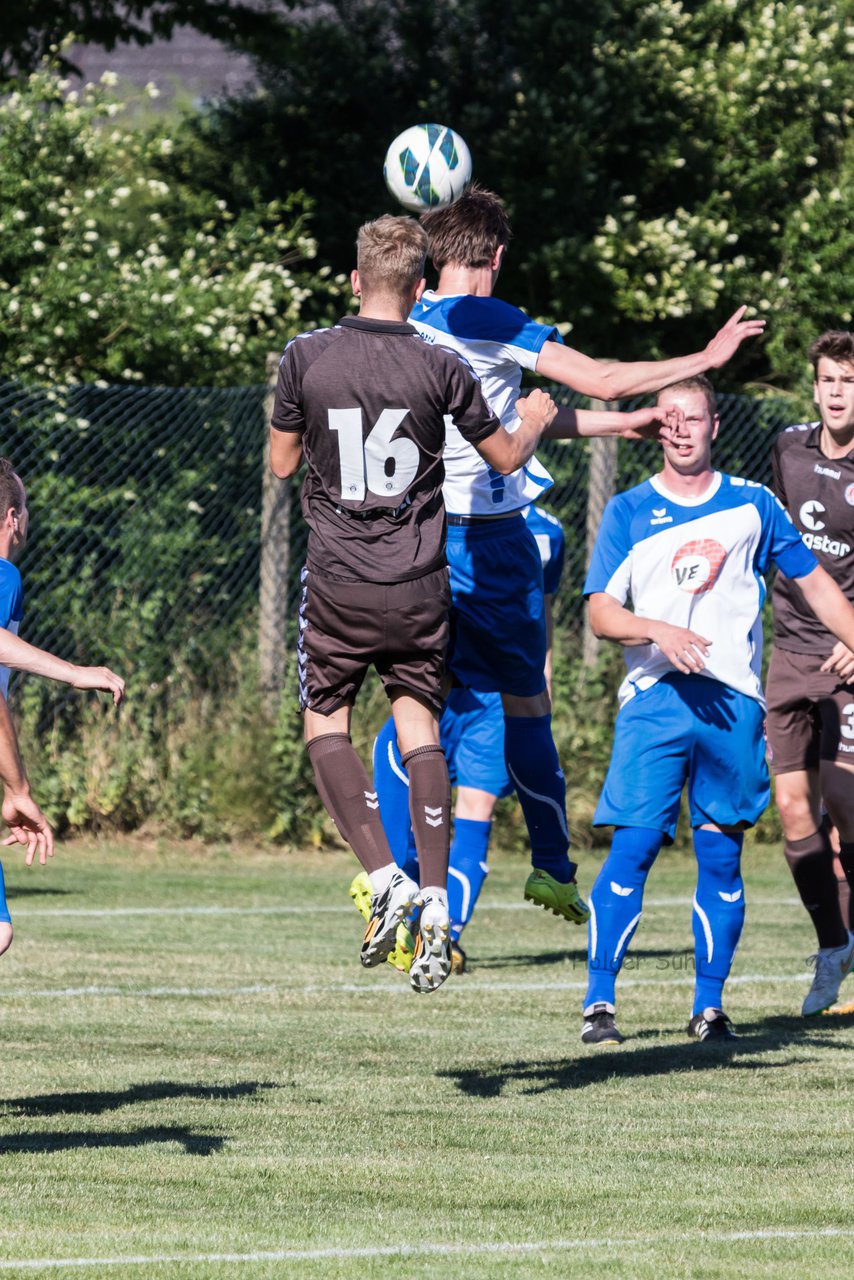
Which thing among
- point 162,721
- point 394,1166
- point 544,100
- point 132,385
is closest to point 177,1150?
point 394,1166

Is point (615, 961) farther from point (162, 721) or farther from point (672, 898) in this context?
point (162, 721)

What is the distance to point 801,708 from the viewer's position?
27.1 ft

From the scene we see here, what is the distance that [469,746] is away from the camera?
9508mm

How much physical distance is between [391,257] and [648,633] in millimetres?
1480

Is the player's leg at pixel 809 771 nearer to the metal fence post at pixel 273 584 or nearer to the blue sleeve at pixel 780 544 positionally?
the blue sleeve at pixel 780 544

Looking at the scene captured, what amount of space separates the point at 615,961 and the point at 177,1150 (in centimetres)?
211

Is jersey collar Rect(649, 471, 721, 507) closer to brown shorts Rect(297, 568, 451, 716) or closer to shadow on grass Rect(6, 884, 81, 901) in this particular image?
brown shorts Rect(297, 568, 451, 716)

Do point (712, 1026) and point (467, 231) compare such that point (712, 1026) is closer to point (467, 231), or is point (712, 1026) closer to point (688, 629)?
point (688, 629)

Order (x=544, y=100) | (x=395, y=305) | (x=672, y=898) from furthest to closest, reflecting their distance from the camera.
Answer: (x=544, y=100) < (x=672, y=898) < (x=395, y=305)

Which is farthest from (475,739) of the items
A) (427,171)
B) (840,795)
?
(427,171)

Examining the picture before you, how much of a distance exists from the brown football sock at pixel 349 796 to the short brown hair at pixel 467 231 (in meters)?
1.69

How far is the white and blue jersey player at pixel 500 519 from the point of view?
262 inches

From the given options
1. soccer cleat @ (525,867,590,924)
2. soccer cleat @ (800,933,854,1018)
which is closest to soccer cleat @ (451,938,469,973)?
soccer cleat @ (525,867,590,924)

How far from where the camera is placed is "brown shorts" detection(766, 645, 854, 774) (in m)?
Answer: 8.11
